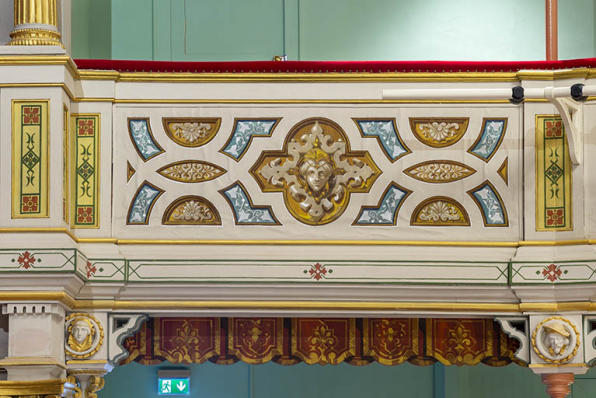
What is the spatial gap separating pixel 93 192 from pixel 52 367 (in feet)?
3.32

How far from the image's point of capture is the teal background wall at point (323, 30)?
8680 mm

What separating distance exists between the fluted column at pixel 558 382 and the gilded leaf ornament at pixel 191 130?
2321 millimetres

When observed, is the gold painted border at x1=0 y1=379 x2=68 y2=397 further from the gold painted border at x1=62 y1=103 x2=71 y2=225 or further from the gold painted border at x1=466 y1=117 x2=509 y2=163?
the gold painted border at x1=466 y1=117 x2=509 y2=163

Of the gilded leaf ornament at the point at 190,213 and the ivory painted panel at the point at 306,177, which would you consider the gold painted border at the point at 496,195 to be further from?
the gilded leaf ornament at the point at 190,213

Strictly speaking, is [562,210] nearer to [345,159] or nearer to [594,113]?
[594,113]

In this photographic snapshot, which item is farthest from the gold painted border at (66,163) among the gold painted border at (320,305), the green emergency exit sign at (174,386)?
the green emergency exit sign at (174,386)

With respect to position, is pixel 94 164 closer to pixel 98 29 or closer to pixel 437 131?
pixel 437 131

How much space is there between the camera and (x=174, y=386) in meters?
8.81

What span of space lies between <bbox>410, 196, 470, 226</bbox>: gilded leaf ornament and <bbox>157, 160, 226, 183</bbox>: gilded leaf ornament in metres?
1.13

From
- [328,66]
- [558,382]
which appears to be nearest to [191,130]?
[328,66]

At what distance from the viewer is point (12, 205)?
21.1 feet

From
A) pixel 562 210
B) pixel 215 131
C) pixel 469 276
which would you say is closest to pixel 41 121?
pixel 215 131

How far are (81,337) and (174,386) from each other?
92.3 inches

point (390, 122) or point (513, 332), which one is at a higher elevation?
point (390, 122)
